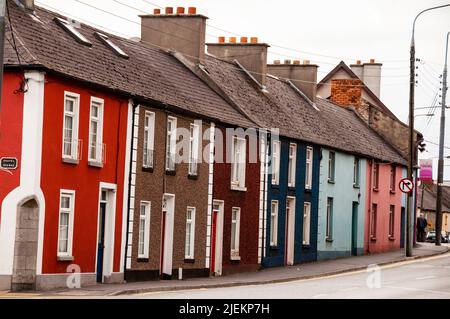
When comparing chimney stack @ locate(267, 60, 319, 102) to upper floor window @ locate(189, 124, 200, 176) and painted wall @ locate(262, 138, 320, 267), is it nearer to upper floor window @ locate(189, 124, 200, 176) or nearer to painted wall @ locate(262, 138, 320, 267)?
painted wall @ locate(262, 138, 320, 267)

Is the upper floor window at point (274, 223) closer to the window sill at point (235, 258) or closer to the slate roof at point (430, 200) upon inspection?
the window sill at point (235, 258)

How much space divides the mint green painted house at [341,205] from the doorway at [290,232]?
362 centimetres

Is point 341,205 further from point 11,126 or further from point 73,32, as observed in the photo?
point 11,126

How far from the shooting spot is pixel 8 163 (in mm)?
31859

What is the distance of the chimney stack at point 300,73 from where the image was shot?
197ft

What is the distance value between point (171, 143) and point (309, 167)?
15.3 meters

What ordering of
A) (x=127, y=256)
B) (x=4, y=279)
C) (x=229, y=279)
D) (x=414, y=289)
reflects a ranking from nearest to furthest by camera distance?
(x=4, y=279) → (x=414, y=289) → (x=127, y=256) → (x=229, y=279)

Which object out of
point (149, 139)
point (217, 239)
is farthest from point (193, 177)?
point (149, 139)

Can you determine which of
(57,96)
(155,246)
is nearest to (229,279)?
(155,246)

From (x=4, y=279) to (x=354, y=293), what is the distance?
932 centimetres

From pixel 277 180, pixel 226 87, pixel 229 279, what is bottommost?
pixel 229 279

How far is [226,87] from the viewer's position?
4891cm

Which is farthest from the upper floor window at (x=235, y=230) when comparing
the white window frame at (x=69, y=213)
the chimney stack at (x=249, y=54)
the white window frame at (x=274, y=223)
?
the white window frame at (x=69, y=213)
